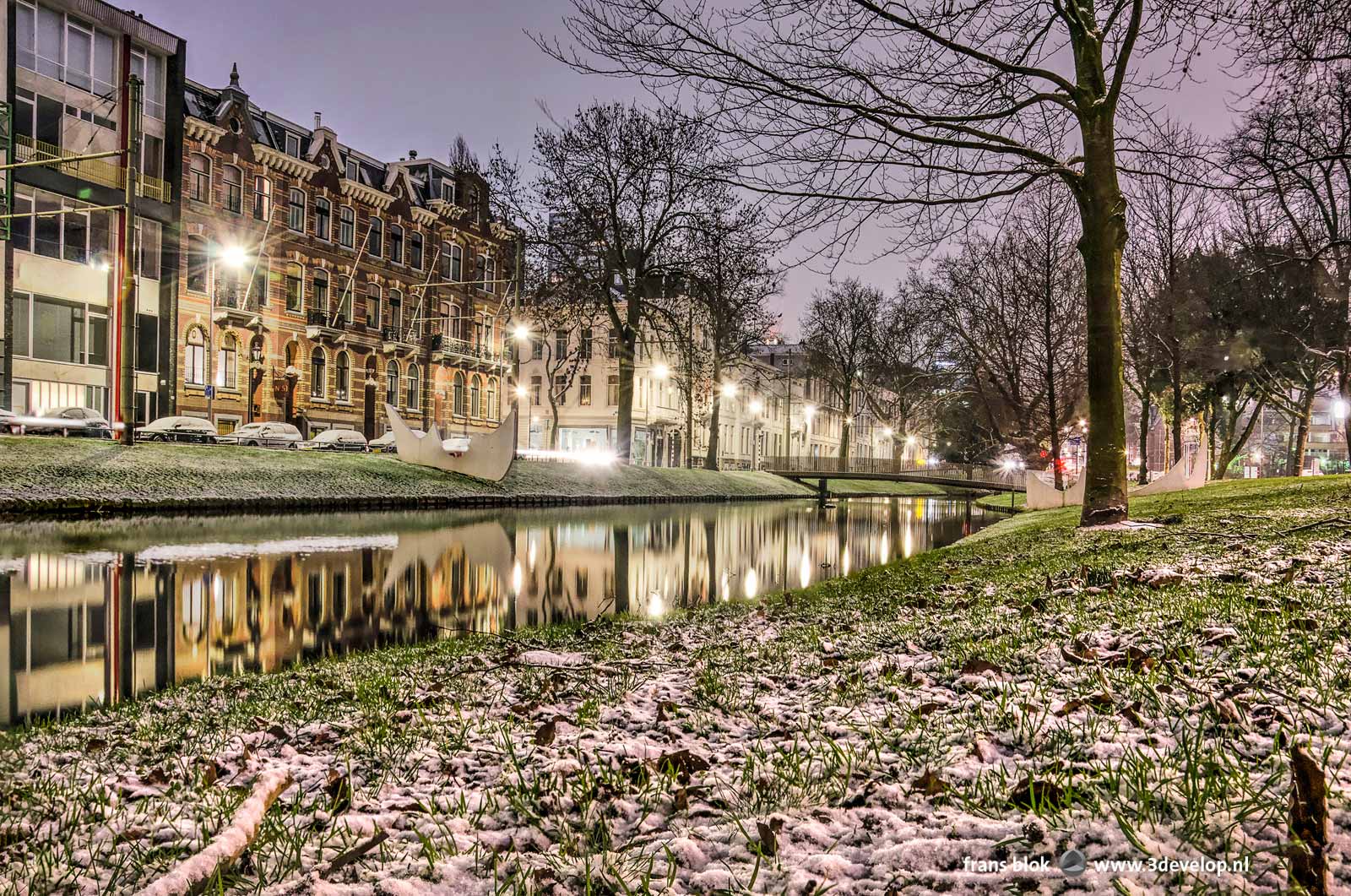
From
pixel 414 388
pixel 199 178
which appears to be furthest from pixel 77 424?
pixel 414 388

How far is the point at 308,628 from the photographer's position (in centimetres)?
800

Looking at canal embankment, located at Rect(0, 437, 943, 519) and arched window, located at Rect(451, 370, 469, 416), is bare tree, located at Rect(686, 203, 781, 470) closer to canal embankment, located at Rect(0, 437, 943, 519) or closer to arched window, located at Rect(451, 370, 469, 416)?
canal embankment, located at Rect(0, 437, 943, 519)

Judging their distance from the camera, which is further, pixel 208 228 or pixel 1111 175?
pixel 208 228

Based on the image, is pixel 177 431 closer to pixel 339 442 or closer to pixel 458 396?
pixel 339 442

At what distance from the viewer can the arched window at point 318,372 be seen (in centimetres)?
4419

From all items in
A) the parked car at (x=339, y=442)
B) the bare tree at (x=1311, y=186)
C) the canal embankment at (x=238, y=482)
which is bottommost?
the canal embankment at (x=238, y=482)

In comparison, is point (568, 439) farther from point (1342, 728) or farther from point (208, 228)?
point (1342, 728)

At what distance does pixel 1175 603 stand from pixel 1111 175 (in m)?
8.68

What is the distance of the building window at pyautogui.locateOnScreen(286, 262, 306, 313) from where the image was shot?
43.2m

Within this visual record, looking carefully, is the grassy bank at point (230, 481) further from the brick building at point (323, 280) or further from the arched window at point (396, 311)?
the arched window at point (396, 311)

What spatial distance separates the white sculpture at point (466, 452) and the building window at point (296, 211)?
67.1 feet

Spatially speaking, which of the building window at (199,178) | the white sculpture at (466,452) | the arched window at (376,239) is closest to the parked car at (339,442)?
the white sculpture at (466,452)

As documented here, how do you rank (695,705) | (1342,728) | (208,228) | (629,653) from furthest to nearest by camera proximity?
1. (208,228)
2. (629,653)
3. (695,705)
4. (1342,728)

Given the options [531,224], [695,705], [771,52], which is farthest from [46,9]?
[695,705]
